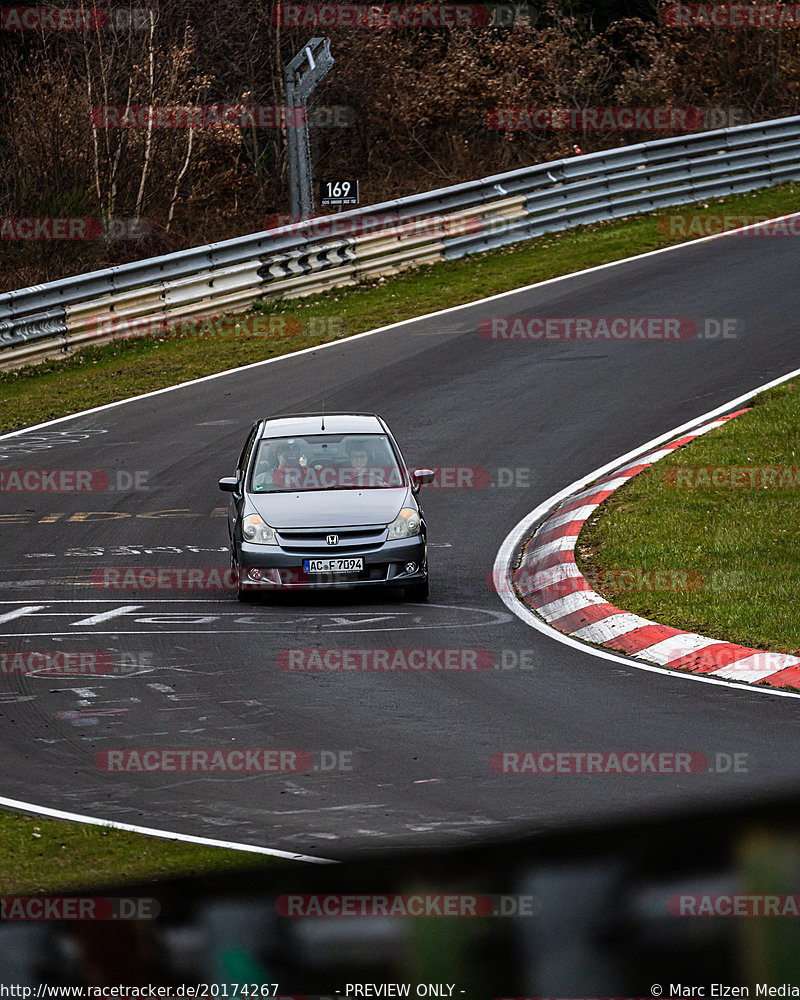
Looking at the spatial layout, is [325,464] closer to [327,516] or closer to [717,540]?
A: [327,516]

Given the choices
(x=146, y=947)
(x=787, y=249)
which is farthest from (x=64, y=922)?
(x=787, y=249)

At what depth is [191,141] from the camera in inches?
1097

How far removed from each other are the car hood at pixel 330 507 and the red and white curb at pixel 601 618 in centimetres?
139

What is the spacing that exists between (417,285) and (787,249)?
22.8ft

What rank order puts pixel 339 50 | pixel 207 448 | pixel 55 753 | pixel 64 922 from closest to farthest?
pixel 64 922 < pixel 55 753 < pixel 207 448 < pixel 339 50

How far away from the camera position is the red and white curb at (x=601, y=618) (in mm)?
9172

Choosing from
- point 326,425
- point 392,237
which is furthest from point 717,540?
point 392,237

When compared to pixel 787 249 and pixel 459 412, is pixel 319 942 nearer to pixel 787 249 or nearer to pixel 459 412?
pixel 459 412

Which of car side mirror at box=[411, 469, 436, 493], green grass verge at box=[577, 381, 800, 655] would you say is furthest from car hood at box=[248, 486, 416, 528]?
green grass verge at box=[577, 381, 800, 655]

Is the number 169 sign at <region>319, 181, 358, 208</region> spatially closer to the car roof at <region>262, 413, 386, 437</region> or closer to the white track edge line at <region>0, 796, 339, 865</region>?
the car roof at <region>262, 413, 386, 437</region>

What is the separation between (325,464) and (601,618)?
3.66 meters

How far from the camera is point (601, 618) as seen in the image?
1080cm

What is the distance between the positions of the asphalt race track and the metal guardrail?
117 inches

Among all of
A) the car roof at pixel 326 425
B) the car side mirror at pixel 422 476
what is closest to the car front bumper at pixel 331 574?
the car side mirror at pixel 422 476
